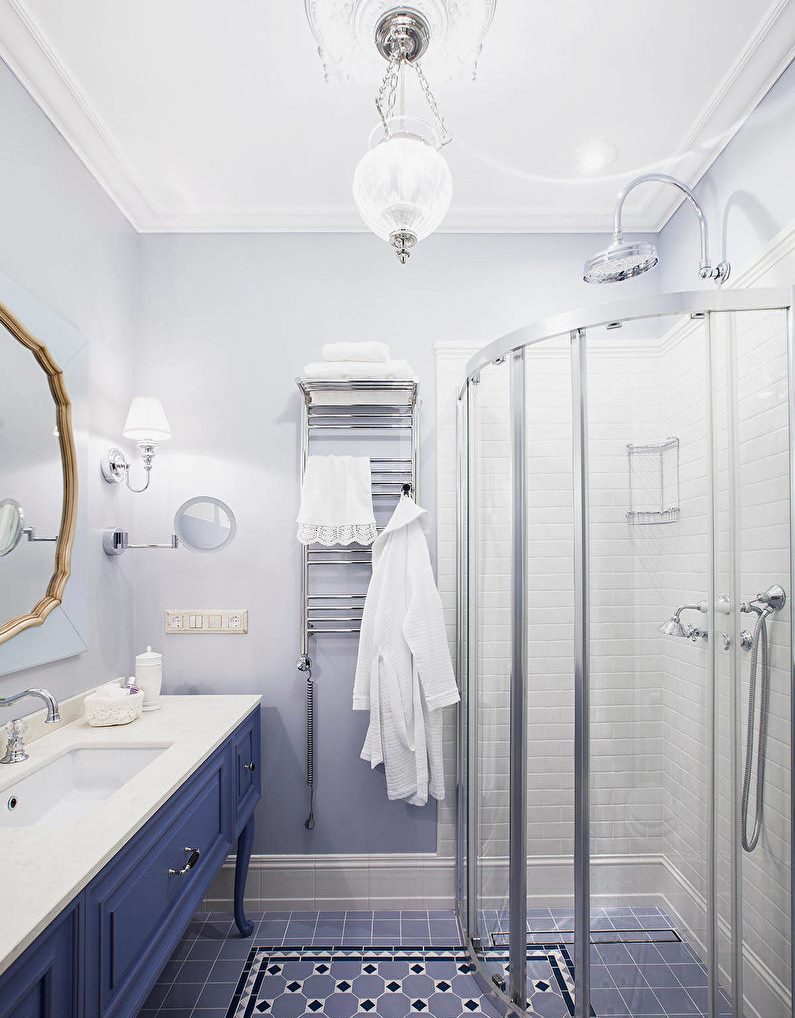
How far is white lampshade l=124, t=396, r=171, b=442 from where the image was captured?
223cm

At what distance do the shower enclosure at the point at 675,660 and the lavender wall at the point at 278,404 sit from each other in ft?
3.36

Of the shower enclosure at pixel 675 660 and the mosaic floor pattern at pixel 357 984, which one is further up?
the shower enclosure at pixel 675 660

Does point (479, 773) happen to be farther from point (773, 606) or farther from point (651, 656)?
point (773, 606)

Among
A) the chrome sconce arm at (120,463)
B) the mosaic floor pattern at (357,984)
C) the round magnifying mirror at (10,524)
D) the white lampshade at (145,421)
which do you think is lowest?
the mosaic floor pattern at (357,984)

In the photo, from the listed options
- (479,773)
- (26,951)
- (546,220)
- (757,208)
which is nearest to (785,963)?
(479,773)

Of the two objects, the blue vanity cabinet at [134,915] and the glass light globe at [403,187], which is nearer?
Result: the blue vanity cabinet at [134,915]

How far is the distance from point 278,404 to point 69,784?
57.9 inches

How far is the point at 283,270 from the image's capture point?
2.57 meters

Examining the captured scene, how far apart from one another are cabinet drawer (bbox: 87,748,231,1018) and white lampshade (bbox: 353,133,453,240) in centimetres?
140

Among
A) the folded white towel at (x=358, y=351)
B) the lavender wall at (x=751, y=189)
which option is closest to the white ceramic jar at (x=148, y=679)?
the folded white towel at (x=358, y=351)

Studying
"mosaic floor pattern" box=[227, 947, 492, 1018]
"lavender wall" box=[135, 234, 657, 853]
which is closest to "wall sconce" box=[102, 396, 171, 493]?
"lavender wall" box=[135, 234, 657, 853]

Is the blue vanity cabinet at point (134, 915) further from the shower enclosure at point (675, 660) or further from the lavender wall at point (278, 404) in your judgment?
the shower enclosure at point (675, 660)

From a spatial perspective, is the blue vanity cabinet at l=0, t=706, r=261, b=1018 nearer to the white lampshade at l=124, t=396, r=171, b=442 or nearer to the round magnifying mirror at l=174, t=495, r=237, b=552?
the round magnifying mirror at l=174, t=495, r=237, b=552

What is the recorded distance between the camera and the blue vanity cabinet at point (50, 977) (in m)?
0.92
